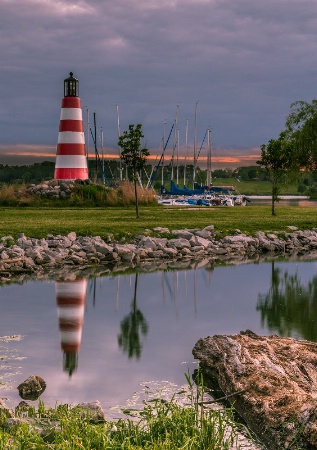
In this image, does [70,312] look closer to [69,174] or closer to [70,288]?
[70,288]

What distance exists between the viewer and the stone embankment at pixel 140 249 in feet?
63.4

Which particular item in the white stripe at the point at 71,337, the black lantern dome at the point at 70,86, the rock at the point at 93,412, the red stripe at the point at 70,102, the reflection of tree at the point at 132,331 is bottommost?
the reflection of tree at the point at 132,331

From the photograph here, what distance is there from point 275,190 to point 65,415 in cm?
3394

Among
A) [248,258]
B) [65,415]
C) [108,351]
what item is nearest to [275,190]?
[248,258]

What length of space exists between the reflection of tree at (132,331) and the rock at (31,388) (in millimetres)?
2160

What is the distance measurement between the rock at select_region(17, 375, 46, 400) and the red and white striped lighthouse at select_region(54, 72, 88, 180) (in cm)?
3623

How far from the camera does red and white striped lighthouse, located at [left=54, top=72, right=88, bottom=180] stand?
4350 centimetres

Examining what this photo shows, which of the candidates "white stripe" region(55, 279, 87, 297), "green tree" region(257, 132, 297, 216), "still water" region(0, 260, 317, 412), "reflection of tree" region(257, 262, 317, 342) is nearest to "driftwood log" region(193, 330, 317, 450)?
"still water" region(0, 260, 317, 412)

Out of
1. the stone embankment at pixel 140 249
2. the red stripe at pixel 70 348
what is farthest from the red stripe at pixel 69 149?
the red stripe at pixel 70 348

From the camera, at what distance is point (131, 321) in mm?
12719

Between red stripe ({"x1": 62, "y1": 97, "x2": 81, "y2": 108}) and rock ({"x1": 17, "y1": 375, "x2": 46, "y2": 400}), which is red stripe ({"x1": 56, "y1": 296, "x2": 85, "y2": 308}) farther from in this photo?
red stripe ({"x1": 62, "y1": 97, "x2": 81, "y2": 108})

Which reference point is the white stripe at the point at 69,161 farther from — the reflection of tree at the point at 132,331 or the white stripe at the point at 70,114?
the reflection of tree at the point at 132,331

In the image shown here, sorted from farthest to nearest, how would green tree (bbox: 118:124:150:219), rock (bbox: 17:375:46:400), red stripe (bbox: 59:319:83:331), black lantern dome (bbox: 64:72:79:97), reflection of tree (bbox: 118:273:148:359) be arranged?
black lantern dome (bbox: 64:72:79:97)
green tree (bbox: 118:124:150:219)
red stripe (bbox: 59:319:83:331)
reflection of tree (bbox: 118:273:148:359)
rock (bbox: 17:375:46:400)

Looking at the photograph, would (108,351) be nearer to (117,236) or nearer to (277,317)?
(277,317)
